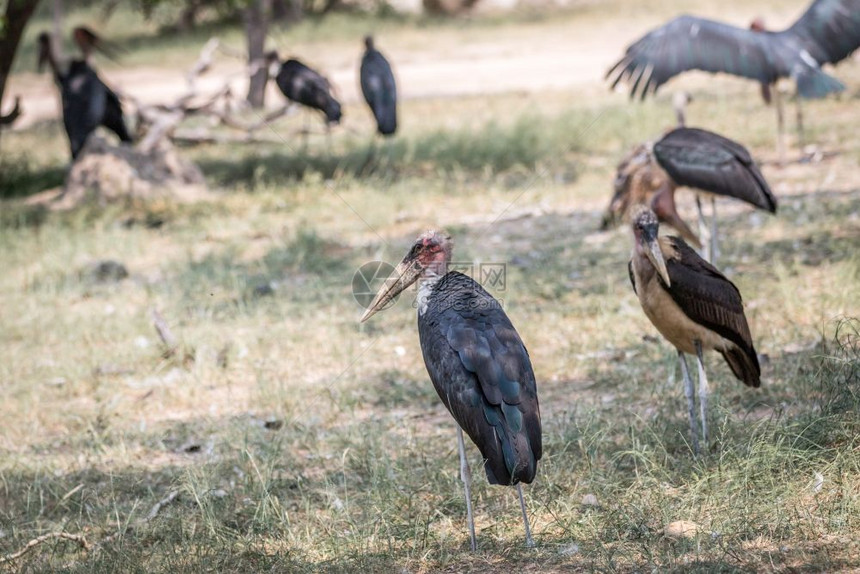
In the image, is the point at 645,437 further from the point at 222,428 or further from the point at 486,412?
the point at 222,428

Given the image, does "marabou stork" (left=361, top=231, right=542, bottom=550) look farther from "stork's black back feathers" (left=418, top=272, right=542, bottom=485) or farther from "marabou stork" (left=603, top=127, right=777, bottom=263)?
"marabou stork" (left=603, top=127, right=777, bottom=263)

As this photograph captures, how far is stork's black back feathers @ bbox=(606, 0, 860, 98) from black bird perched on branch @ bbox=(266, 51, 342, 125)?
2.95 meters

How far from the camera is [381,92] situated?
341 inches

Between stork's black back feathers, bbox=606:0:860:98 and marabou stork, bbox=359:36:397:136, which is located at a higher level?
stork's black back feathers, bbox=606:0:860:98

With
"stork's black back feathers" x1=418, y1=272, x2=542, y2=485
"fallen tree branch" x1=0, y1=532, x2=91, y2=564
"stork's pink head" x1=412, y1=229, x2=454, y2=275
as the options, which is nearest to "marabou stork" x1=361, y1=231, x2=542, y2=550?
"stork's black back feathers" x1=418, y1=272, x2=542, y2=485

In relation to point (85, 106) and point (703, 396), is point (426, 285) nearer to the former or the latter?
point (703, 396)

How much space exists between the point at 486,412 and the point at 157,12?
18.3 m

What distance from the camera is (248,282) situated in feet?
20.9

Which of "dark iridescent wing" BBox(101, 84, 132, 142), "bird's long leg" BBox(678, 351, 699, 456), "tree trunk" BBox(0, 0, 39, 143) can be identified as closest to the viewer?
"bird's long leg" BBox(678, 351, 699, 456)

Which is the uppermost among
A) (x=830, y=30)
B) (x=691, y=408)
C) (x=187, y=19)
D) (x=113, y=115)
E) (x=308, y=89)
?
(x=830, y=30)

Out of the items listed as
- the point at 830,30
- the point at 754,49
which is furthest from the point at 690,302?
the point at 830,30

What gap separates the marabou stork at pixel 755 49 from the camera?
5754mm

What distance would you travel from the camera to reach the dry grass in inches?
130

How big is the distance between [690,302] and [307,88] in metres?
5.57
